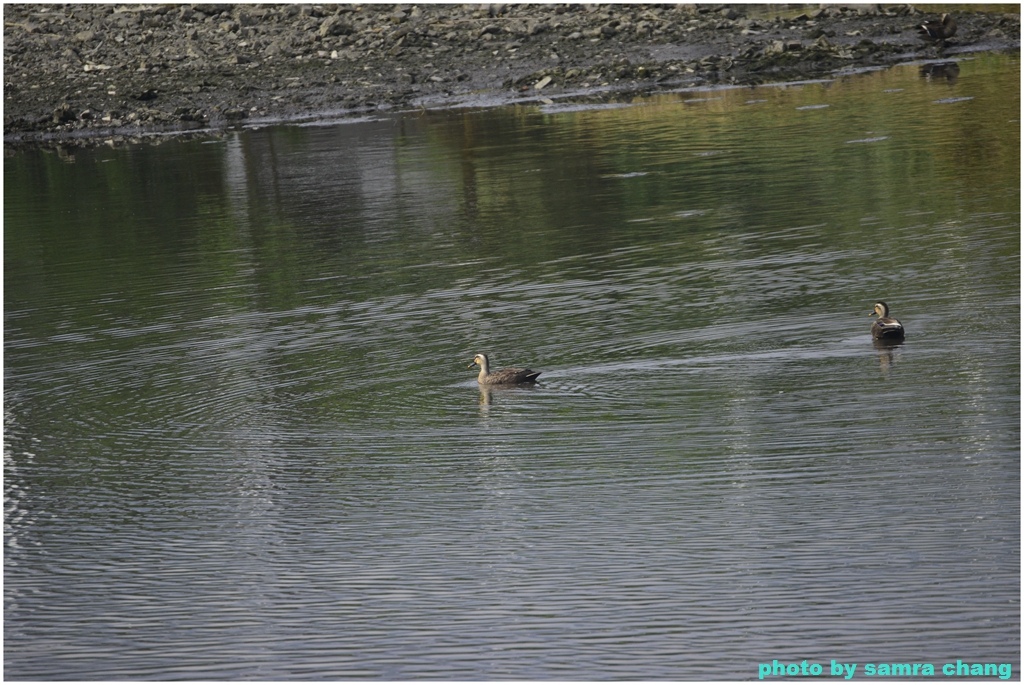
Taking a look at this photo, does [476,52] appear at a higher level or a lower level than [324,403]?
higher

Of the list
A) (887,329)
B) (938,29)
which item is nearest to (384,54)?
(938,29)

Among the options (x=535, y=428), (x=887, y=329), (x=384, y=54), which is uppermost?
(x=384, y=54)

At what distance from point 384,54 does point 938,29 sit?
48.3 feet

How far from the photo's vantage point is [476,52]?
46312 mm

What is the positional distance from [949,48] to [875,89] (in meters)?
7.39

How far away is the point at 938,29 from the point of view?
46.5 metres

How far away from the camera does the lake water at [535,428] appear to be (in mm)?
11445

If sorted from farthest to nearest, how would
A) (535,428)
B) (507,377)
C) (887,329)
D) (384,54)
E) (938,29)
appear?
(938,29) < (384,54) < (887,329) < (507,377) < (535,428)

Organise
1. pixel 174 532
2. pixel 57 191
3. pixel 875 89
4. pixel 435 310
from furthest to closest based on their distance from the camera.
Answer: pixel 875 89, pixel 57 191, pixel 435 310, pixel 174 532

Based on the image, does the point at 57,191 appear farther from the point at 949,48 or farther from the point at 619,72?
the point at 949,48

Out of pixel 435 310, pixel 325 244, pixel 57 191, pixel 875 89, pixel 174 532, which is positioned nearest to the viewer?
pixel 174 532

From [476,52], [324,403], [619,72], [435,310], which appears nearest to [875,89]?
[619,72]

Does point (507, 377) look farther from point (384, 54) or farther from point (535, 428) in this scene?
point (384, 54)

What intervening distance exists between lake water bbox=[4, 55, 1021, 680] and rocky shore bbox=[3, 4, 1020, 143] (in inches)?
489
